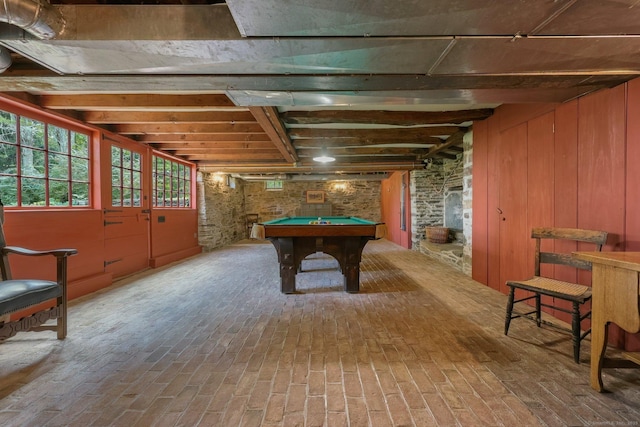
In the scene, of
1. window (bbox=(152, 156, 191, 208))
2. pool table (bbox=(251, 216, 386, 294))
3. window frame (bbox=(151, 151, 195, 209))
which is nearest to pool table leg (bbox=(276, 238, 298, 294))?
pool table (bbox=(251, 216, 386, 294))

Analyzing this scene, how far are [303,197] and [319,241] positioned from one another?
22.1 feet

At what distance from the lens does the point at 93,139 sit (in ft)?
12.3

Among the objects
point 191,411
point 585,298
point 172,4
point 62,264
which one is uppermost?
point 172,4

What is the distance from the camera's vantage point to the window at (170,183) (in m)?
5.27

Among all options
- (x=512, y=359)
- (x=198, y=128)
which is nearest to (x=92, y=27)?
(x=198, y=128)

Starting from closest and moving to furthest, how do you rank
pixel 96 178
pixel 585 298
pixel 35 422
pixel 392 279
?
1. pixel 35 422
2. pixel 585 298
3. pixel 96 178
4. pixel 392 279

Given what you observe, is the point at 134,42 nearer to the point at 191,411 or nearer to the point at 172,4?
the point at 172,4

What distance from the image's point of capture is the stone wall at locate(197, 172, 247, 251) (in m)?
6.84

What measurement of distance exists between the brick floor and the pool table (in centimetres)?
38

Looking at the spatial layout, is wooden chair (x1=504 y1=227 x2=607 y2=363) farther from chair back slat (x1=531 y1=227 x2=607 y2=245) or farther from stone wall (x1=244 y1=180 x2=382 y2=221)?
stone wall (x1=244 y1=180 x2=382 y2=221)

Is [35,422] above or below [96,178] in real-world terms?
below

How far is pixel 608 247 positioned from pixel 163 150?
6478mm

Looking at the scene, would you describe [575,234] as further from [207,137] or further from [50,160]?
[50,160]

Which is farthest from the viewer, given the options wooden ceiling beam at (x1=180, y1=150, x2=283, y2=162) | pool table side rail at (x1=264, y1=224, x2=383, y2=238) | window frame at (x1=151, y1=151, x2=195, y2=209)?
wooden ceiling beam at (x1=180, y1=150, x2=283, y2=162)
